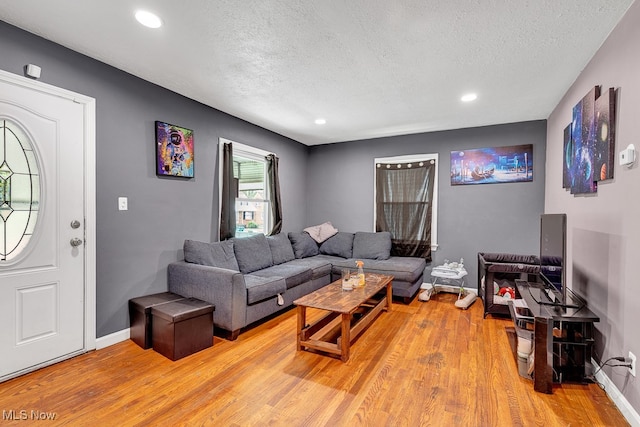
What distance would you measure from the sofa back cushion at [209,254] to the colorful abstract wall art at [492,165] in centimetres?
342

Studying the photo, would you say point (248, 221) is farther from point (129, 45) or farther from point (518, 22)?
point (518, 22)

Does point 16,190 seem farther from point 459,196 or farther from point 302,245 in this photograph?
point 459,196

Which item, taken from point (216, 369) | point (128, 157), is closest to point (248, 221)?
point (128, 157)

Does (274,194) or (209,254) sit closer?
(209,254)

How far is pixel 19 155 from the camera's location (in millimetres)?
2191

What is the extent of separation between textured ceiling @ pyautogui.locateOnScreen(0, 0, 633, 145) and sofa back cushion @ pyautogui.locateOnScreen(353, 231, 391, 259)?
2.07 metres

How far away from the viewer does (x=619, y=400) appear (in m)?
1.86

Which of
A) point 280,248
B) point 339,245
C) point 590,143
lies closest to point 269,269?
point 280,248

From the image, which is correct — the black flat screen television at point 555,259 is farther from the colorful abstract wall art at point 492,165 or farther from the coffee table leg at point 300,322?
the coffee table leg at point 300,322

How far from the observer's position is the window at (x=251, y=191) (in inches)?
166

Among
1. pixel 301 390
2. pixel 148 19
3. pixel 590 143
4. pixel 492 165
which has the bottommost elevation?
pixel 301 390

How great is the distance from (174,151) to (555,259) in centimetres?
367

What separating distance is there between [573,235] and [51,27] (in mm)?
4582

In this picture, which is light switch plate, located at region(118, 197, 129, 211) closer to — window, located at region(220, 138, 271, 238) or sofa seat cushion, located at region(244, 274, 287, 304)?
sofa seat cushion, located at region(244, 274, 287, 304)
